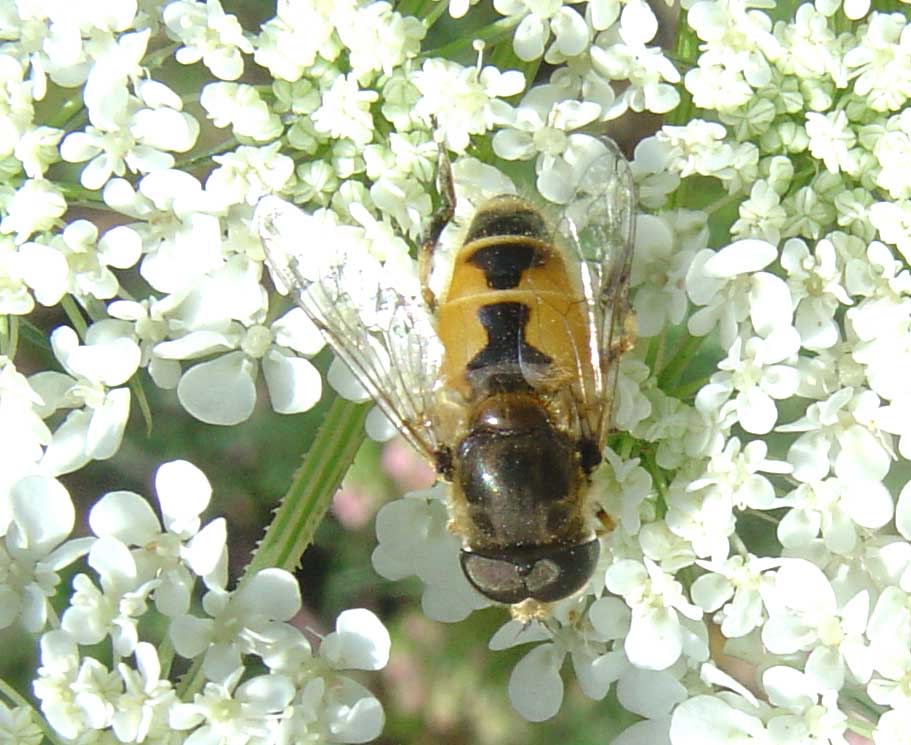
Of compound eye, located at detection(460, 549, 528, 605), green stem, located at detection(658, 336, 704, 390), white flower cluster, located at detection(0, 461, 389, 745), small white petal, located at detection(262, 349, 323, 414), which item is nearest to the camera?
white flower cluster, located at detection(0, 461, 389, 745)

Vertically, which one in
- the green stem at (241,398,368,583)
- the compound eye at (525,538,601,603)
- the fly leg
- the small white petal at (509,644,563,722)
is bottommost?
the small white petal at (509,644,563,722)

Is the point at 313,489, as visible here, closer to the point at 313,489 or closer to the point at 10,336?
the point at 313,489

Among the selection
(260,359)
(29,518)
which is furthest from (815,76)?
(29,518)

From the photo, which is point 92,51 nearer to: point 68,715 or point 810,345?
point 68,715

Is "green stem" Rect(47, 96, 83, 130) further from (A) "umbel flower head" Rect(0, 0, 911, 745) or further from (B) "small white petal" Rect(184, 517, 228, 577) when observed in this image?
(B) "small white petal" Rect(184, 517, 228, 577)

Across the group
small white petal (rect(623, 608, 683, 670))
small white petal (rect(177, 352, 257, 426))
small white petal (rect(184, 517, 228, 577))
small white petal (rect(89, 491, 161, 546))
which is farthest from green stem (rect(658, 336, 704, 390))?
small white petal (rect(89, 491, 161, 546))

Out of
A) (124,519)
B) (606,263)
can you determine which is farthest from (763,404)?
(124,519)

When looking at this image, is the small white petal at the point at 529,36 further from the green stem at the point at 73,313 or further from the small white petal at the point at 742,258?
the green stem at the point at 73,313

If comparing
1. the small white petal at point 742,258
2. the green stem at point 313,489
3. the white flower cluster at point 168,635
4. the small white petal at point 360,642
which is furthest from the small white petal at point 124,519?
the small white petal at point 742,258

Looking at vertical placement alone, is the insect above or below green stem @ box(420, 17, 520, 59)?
below
